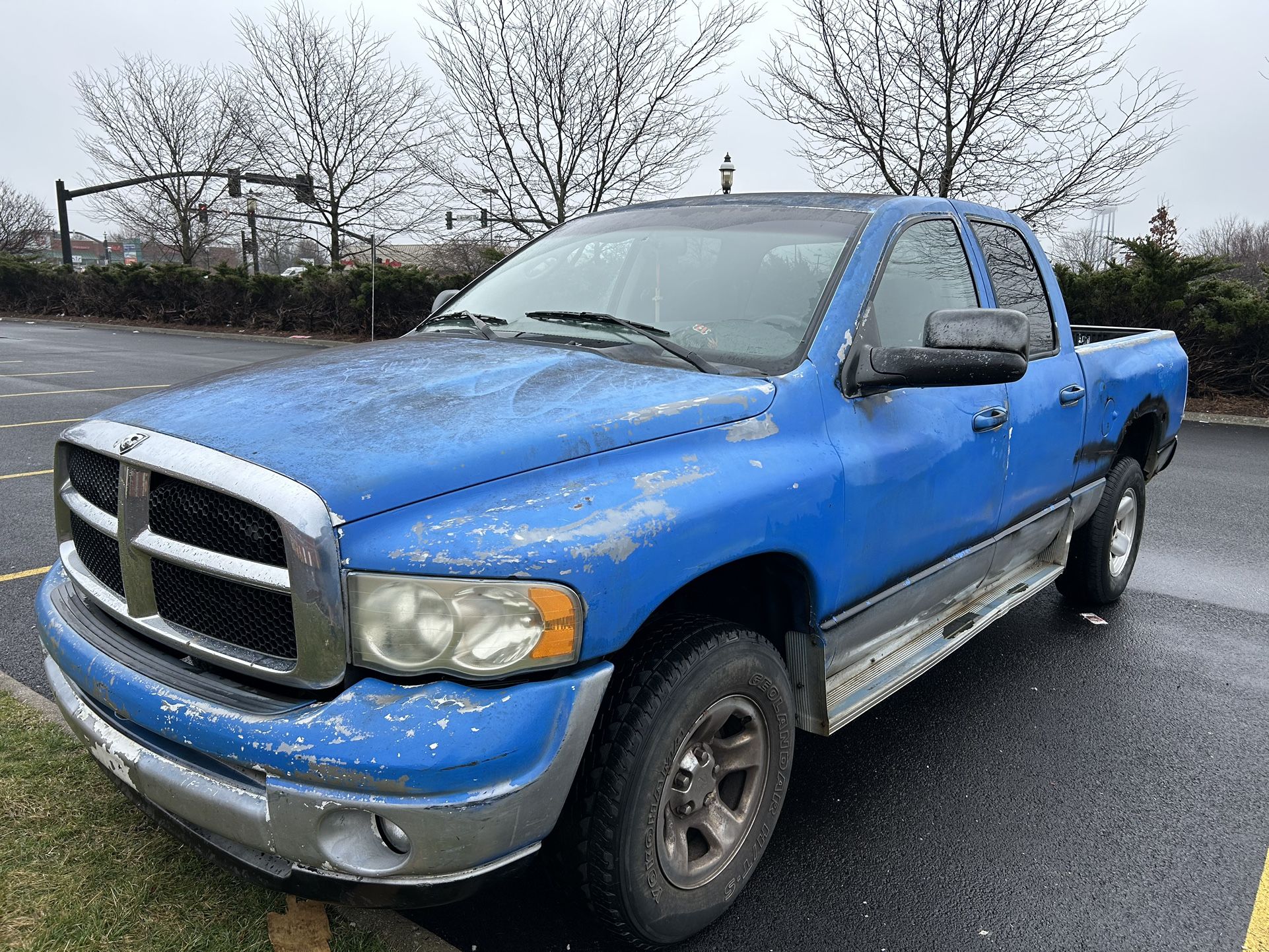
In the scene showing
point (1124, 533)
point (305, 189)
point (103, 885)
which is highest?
point (305, 189)

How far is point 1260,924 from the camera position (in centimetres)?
245

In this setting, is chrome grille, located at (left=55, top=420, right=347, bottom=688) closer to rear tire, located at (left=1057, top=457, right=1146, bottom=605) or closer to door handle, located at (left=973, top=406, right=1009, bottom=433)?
door handle, located at (left=973, top=406, right=1009, bottom=433)

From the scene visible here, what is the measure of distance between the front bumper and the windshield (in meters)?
1.25

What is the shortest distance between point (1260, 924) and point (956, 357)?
1.74 m

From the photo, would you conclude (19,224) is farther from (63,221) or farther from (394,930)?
(394,930)

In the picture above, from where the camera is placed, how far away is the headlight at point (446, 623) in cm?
175

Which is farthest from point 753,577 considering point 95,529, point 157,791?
point 95,529

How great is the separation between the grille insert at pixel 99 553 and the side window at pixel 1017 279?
3.18m

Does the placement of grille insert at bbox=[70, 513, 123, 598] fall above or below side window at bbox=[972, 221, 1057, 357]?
below

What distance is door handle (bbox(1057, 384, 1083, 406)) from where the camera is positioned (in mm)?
3764

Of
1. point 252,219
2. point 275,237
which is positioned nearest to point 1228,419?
point 252,219

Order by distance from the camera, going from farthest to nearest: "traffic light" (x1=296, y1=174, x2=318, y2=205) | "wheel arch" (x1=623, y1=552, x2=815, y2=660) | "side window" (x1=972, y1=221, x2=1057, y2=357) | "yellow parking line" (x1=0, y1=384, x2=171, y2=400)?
"traffic light" (x1=296, y1=174, x2=318, y2=205) < "yellow parking line" (x1=0, y1=384, x2=171, y2=400) < "side window" (x1=972, y1=221, x2=1057, y2=357) < "wheel arch" (x1=623, y1=552, x2=815, y2=660)

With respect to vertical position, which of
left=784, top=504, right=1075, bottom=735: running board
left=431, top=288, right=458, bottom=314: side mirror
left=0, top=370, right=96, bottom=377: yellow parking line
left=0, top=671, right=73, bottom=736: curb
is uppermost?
left=431, top=288, right=458, bottom=314: side mirror

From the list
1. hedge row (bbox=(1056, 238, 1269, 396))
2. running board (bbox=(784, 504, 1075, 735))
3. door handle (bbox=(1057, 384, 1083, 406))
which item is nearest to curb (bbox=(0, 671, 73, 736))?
running board (bbox=(784, 504, 1075, 735))
